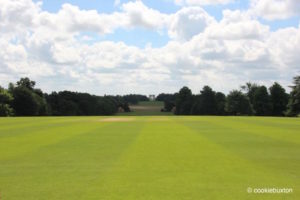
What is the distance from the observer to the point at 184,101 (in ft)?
529

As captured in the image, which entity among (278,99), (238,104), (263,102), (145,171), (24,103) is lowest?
(145,171)

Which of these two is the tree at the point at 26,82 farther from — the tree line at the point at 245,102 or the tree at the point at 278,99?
the tree at the point at 278,99

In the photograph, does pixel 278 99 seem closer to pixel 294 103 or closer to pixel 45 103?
pixel 294 103

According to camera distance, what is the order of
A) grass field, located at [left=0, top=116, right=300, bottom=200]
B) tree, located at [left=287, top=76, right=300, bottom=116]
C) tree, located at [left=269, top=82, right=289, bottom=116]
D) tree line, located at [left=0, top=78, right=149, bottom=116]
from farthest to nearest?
tree, located at [left=269, top=82, right=289, bottom=116] < tree line, located at [left=0, top=78, right=149, bottom=116] < tree, located at [left=287, top=76, right=300, bottom=116] < grass field, located at [left=0, top=116, right=300, bottom=200]

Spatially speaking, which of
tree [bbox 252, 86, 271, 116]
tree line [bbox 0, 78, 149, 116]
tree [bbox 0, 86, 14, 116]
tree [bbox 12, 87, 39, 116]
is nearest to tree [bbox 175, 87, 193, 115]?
tree [bbox 252, 86, 271, 116]

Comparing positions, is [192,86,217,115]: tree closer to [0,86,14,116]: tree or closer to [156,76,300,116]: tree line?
[156,76,300,116]: tree line

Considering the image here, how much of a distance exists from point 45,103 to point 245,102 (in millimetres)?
73470

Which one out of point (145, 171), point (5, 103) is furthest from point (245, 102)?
point (145, 171)

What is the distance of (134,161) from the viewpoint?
16.4m

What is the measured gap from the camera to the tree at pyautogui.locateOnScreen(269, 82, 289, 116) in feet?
429

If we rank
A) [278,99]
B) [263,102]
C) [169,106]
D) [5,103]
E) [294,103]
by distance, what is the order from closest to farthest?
[294,103], [5,103], [263,102], [278,99], [169,106]

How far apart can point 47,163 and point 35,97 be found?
11947 cm

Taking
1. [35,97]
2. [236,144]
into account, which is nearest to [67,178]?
[236,144]

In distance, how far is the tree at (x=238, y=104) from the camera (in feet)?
427
